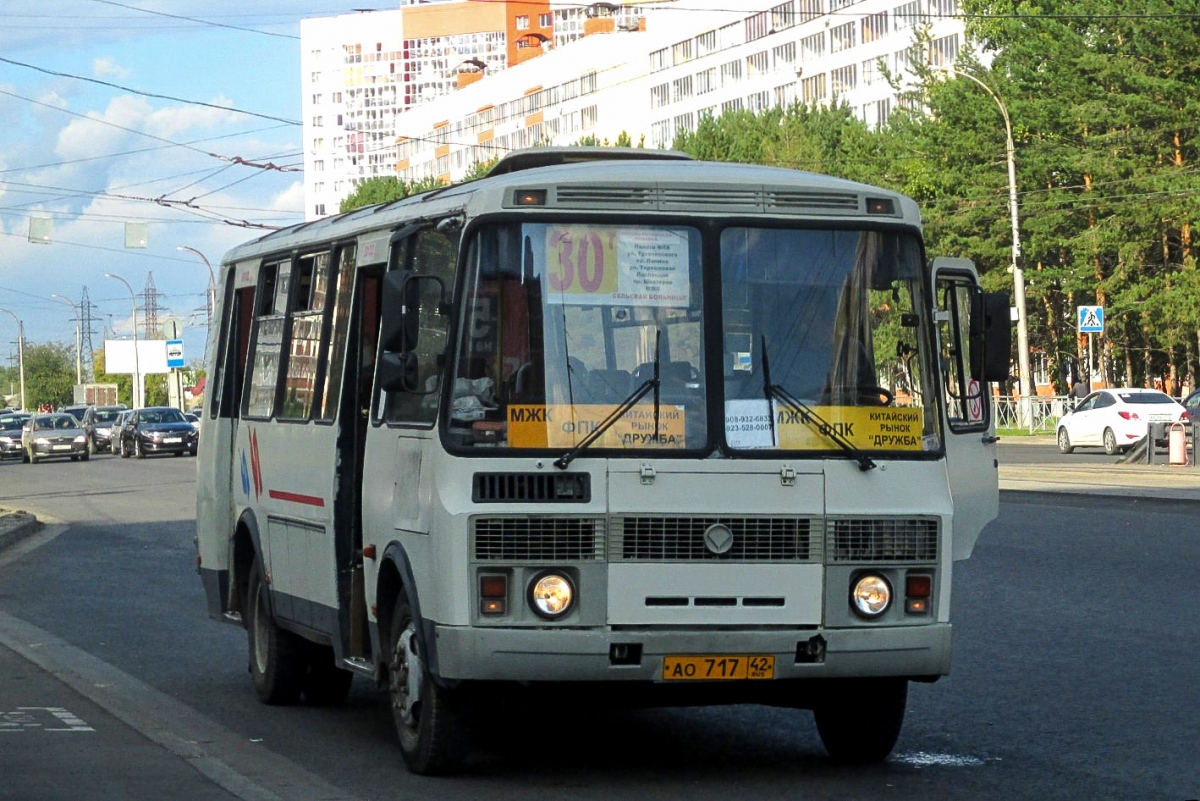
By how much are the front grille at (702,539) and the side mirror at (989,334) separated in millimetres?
1095

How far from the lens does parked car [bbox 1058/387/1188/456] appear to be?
4231 centimetres

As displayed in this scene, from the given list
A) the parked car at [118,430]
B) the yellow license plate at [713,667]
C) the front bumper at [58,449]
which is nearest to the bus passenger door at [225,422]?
the yellow license plate at [713,667]

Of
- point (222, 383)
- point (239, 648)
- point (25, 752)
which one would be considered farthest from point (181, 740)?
point (239, 648)

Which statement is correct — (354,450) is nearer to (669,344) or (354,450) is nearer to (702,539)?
(669,344)

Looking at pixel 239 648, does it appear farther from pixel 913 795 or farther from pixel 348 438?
pixel 913 795

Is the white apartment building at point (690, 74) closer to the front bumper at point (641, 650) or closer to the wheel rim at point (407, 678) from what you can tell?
the wheel rim at point (407, 678)

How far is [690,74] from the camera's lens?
116688mm

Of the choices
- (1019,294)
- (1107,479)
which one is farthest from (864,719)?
(1019,294)

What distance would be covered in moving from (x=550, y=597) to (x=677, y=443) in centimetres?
77

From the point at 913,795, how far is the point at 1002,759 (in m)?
0.93

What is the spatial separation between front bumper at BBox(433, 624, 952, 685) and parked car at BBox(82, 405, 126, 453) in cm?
6346

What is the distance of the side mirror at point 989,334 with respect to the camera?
27.9 feet

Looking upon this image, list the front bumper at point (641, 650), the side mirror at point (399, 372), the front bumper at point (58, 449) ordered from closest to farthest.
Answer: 1. the front bumper at point (641, 650)
2. the side mirror at point (399, 372)
3. the front bumper at point (58, 449)

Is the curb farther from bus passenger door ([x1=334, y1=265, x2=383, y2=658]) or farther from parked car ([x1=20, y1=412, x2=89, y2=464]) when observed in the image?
parked car ([x1=20, y1=412, x2=89, y2=464])
